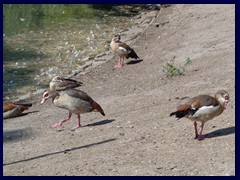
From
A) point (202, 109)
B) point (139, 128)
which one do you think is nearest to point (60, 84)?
point (139, 128)

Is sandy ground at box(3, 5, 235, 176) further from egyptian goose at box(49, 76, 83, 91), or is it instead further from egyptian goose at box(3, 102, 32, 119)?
egyptian goose at box(49, 76, 83, 91)

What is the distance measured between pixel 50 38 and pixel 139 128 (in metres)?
11.9

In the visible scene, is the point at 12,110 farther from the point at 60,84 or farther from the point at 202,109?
the point at 202,109

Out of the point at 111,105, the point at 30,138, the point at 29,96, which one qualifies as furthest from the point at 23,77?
the point at 30,138

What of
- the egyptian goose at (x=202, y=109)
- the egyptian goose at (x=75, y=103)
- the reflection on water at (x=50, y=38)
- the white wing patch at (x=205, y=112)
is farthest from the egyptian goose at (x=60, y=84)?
Answer: the white wing patch at (x=205, y=112)

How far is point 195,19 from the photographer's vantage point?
2322cm

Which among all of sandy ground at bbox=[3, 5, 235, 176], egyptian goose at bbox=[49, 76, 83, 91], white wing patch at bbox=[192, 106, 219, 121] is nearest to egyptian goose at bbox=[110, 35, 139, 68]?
sandy ground at bbox=[3, 5, 235, 176]

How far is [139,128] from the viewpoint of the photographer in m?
10.6

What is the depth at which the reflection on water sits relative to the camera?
17.4 m

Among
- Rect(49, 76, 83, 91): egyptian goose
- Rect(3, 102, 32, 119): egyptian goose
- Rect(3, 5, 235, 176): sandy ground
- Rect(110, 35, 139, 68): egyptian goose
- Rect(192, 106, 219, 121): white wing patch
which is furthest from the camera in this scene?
Rect(110, 35, 139, 68): egyptian goose

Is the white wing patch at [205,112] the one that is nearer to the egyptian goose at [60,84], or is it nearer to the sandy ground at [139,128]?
the sandy ground at [139,128]

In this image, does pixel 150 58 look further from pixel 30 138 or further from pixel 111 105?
pixel 30 138

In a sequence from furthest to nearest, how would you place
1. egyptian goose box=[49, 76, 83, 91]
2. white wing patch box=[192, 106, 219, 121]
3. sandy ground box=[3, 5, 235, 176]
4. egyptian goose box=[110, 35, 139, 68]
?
egyptian goose box=[110, 35, 139, 68], egyptian goose box=[49, 76, 83, 91], white wing patch box=[192, 106, 219, 121], sandy ground box=[3, 5, 235, 176]

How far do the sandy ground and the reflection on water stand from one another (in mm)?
1343
